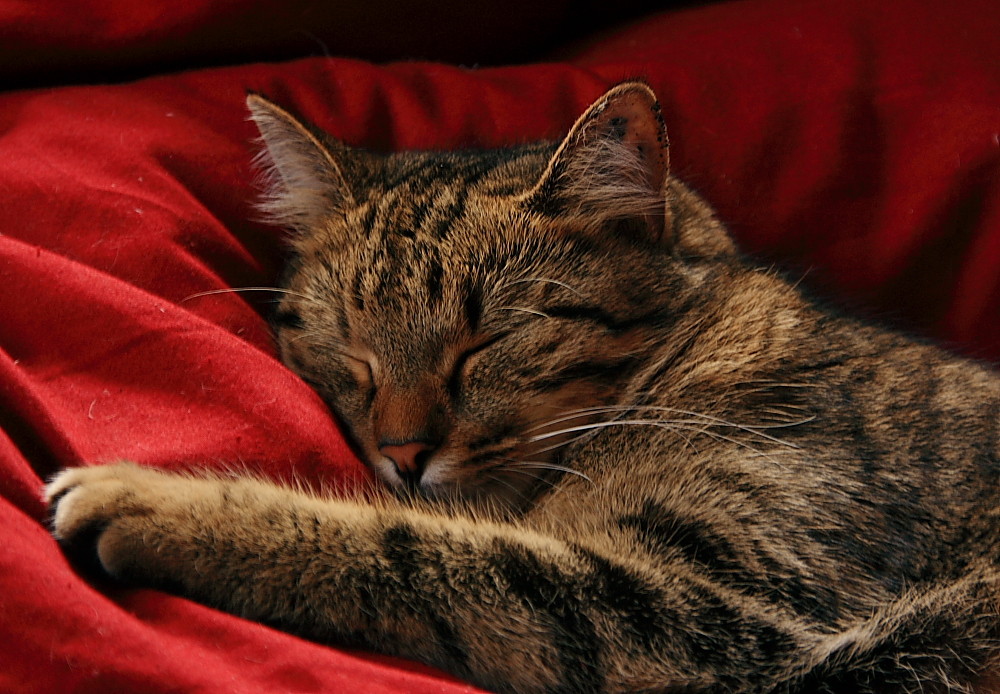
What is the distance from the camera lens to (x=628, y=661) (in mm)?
986

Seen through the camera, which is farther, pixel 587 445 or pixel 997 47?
pixel 997 47

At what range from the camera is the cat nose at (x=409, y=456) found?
3.93 feet

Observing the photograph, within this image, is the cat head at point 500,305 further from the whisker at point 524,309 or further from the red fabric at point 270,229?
the red fabric at point 270,229

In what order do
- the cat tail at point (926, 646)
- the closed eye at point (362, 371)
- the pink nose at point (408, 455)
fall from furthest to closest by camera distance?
the closed eye at point (362, 371) → the pink nose at point (408, 455) → the cat tail at point (926, 646)

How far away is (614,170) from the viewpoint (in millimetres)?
1290

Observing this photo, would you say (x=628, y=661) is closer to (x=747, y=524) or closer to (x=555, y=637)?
(x=555, y=637)

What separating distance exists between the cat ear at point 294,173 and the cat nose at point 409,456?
450 millimetres

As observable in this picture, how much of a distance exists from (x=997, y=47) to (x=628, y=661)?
1.44 m

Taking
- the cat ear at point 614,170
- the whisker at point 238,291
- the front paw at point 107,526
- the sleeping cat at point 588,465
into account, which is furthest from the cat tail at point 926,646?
the whisker at point 238,291

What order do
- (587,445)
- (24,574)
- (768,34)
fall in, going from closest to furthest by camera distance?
(24,574), (587,445), (768,34)

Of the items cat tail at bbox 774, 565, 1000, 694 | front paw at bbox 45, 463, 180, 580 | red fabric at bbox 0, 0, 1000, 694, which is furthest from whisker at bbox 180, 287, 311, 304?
cat tail at bbox 774, 565, 1000, 694

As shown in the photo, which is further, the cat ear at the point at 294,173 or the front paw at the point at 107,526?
the cat ear at the point at 294,173

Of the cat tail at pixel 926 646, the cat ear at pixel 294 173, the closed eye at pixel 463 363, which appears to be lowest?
the cat tail at pixel 926 646

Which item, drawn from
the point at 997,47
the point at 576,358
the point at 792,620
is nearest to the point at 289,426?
the point at 576,358
